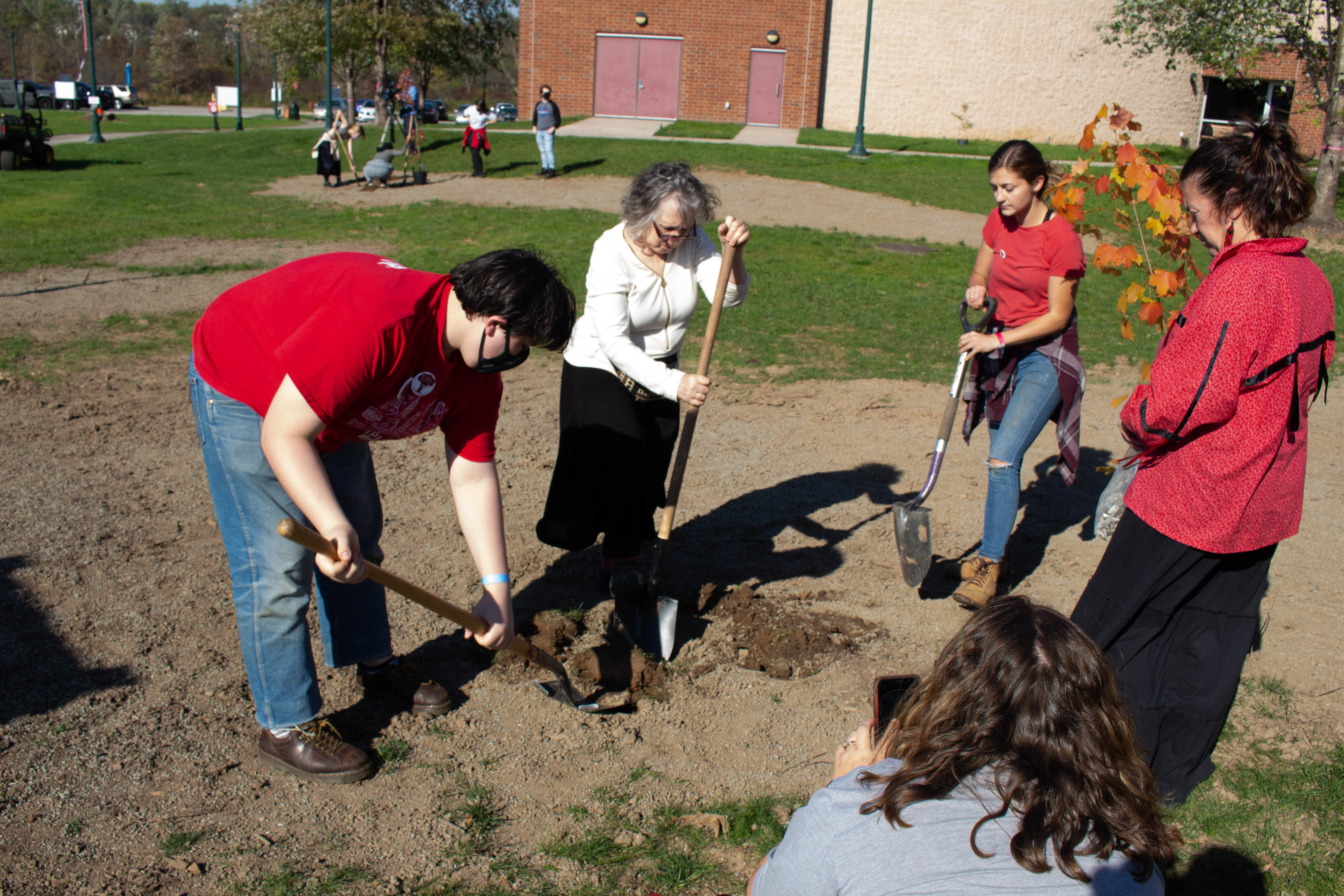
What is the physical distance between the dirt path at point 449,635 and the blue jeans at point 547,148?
1248 centimetres

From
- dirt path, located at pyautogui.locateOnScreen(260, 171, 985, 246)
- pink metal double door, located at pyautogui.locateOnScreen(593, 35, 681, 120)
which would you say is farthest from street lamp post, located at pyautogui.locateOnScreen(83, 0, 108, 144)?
pink metal double door, located at pyautogui.locateOnScreen(593, 35, 681, 120)

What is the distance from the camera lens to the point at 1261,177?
2441 mm

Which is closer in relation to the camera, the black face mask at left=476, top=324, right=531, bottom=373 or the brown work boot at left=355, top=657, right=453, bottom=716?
the black face mask at left=476, top=324, right=531, bottom=373

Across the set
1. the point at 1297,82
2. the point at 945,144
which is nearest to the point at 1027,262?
the point at 945,144

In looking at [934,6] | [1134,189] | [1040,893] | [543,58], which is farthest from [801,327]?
[543,58]

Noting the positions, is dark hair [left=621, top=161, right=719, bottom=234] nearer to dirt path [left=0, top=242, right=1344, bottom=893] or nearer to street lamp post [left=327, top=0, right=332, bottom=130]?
dirt path [left=0, top=242, right=1344, bottom=893]

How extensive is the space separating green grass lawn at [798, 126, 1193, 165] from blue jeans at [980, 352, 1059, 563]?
20.0 meters

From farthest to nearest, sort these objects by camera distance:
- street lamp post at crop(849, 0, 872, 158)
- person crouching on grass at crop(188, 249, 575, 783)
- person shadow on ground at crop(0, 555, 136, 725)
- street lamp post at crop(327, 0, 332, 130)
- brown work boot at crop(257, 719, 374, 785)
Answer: street lamp post at crop(327, 0, 332, 130), street lamp post at crop(849, 0, 872, 158), person shadow on ground at crop(0, 555, 136, 725), brown work boot at crop(257, 719, 374, 785), person crouching on grass at crop(188, 249, 575, 783)

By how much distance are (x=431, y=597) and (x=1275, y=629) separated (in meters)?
3.57

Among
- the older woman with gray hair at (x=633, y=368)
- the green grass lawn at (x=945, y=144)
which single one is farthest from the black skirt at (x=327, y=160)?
the older woman with gray hair at (x=633, y=368)

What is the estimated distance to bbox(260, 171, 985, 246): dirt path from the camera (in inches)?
562

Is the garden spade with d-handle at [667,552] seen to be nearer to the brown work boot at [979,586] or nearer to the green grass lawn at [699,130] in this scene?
the brown work boot at [979,586]

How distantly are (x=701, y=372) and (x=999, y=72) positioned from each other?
1147 inches

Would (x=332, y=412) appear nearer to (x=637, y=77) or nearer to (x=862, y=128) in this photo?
(x=862, y=128)
